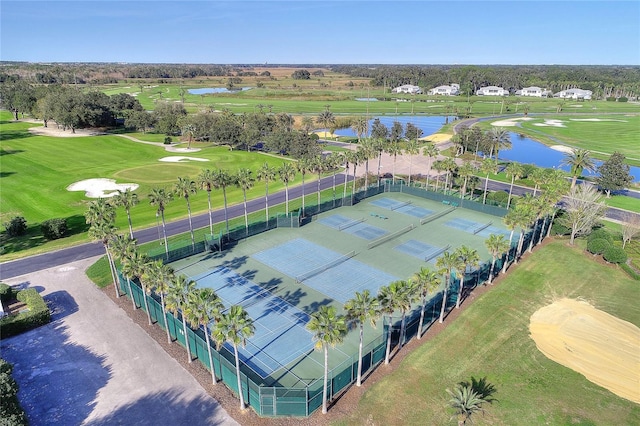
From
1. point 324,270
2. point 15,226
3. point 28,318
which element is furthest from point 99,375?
point 15,226

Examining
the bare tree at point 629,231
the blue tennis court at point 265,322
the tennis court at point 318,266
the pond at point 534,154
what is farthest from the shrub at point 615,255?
the pond at point 534,154

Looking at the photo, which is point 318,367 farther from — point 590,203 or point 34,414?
point 590,203

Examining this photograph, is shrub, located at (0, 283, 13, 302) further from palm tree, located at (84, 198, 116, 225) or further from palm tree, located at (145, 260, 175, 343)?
palm tree, located at (145, 260, 175, 343)

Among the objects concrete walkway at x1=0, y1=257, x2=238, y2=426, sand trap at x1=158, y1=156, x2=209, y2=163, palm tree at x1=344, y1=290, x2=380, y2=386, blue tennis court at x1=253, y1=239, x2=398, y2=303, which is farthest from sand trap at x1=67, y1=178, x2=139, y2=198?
palm tree at x1=344, y1=290, x2=380, y2=386

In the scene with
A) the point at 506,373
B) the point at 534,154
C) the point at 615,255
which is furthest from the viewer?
the point at 534,154

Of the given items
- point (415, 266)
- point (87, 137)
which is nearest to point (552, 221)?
point (415, 266)

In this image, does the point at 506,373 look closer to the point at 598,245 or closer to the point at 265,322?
the point at 265,322
